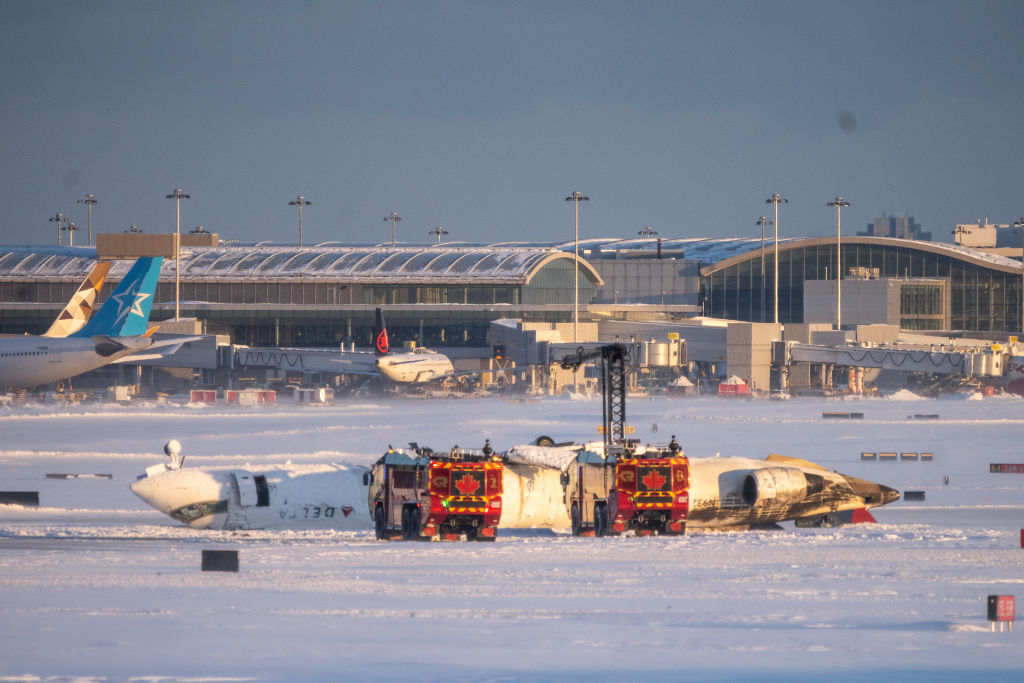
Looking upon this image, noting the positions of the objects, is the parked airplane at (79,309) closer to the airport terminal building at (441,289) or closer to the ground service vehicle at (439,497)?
the airport terminal building at (441,289)

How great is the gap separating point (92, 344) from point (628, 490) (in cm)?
6834

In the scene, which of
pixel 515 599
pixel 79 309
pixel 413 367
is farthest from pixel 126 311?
pixel 515 599

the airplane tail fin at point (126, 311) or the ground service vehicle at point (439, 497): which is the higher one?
the airplane tail fin at point (126, 311)

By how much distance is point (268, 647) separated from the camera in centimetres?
2505

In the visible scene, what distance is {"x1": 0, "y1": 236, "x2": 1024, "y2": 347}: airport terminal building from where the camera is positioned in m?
155

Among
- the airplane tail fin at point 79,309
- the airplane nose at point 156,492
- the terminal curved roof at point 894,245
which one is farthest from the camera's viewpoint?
the terminal curved roof at point 894,245

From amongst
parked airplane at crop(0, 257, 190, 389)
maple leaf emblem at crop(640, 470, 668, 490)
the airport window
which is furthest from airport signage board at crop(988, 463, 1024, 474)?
parked airplane at crop(0, 257, 190, 389)

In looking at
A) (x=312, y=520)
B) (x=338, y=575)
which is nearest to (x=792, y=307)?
(x=312, y=520)

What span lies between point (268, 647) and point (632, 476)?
62.7 ft

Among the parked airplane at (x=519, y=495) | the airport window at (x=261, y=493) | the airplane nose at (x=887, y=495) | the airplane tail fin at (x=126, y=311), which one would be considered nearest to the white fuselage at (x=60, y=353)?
the airplane tail fin at (x=126, y=311)

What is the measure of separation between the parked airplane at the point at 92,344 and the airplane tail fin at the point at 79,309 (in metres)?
7.83

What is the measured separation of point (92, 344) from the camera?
101 m

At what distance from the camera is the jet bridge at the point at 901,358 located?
11481 centimetres

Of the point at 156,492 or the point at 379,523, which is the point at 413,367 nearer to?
the point at 156,492
